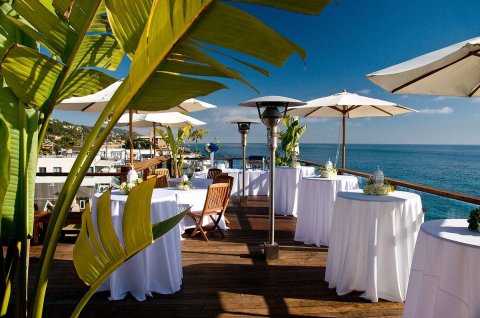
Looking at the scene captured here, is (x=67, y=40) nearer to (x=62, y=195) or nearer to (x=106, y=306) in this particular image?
(x=62, y=195)

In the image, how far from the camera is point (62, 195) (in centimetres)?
126

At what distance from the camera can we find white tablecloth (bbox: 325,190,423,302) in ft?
11.5

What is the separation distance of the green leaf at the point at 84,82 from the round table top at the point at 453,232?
238 cm

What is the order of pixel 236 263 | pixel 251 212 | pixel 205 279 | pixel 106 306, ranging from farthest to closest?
pixel 251 212
pixel 236 263
pixel 205 279
pixel 106 306

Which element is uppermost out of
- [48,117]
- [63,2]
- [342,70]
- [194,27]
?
[342,70]

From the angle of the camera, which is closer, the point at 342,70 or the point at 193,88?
the point at 193,88

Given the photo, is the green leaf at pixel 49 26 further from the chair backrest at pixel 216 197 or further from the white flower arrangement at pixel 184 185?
the white flower arrangement at pixel 184 185

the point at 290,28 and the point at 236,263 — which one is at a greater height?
the point at 290,28

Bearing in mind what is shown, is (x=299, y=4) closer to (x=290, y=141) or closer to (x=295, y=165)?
(x=295, y=165)

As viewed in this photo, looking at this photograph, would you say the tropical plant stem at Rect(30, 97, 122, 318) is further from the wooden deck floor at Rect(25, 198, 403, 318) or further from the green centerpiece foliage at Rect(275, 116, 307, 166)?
the green centerpiece foliage at Rect(275, 116, 307, 166)

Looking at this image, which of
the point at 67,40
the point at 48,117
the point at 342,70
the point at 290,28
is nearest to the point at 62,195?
the point at 48,117

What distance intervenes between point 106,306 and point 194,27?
328 cm

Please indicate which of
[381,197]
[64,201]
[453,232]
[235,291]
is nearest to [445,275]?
[453,232]

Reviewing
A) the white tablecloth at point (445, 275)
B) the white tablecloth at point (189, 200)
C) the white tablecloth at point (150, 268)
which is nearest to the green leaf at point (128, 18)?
the white tablecloth at point (445, 275)
